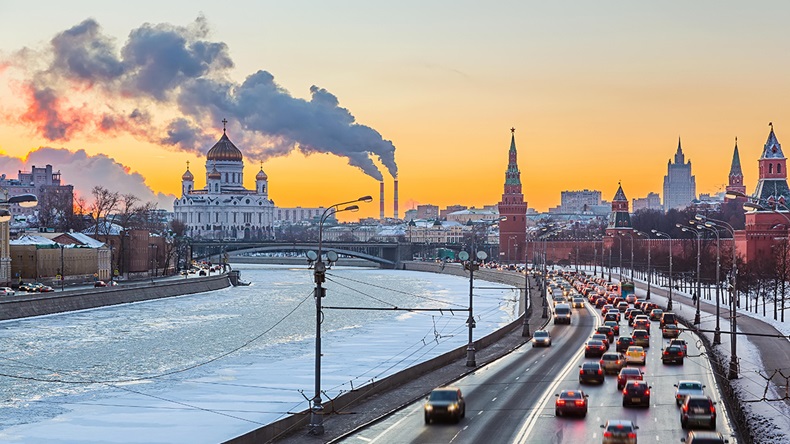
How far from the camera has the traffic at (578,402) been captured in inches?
878

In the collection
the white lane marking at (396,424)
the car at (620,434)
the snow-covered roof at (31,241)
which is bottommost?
the white lane marking at (396,424)

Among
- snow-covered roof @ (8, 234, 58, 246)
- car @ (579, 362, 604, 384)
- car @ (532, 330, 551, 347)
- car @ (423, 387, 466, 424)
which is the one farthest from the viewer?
snow-covered roof @ (8, 234, 58, 246)

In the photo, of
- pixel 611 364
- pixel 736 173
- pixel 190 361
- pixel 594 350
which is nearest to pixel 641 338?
pixel 594 350

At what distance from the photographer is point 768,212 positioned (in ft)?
290

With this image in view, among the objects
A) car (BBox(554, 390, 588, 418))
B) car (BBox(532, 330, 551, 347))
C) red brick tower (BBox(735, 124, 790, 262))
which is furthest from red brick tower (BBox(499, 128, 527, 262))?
car (BBox(554, 390, 588, 418))

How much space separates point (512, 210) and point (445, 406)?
14085 cm

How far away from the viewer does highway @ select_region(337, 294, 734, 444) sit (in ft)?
73.0

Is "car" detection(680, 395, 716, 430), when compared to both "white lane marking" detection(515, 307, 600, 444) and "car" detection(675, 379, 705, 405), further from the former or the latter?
"white lane marking" detection(515, 307, 600, 444)

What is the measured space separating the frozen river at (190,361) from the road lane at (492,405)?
165 inches

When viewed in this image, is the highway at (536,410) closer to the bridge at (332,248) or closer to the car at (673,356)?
the car at (673,356)

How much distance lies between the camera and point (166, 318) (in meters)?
64.9

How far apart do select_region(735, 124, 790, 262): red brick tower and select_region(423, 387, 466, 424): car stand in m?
63.5

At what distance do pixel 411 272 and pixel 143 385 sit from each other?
11422cm

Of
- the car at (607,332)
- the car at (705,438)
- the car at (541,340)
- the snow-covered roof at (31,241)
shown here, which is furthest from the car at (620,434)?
the snow-covered roof at (31,241)
